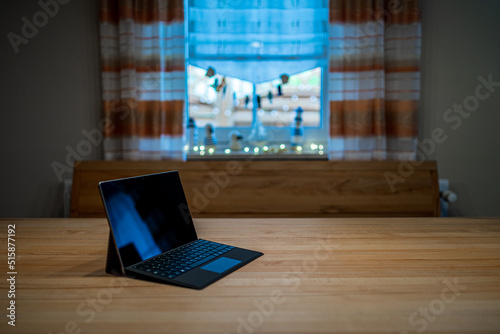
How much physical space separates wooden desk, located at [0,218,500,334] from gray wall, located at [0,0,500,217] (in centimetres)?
173

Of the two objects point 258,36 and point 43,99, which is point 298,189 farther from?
point 43,99

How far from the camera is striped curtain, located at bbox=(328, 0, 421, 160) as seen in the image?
2605 millimetres

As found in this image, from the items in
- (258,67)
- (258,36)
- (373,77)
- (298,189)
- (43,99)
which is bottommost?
(298,189)

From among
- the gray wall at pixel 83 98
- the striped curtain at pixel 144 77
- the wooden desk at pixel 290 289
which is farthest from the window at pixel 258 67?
the wooden desk at pixel 290 289

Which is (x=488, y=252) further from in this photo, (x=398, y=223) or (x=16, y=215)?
(x=16, y=215)

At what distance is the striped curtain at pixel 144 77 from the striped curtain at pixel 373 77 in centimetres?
107

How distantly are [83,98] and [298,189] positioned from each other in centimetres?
167

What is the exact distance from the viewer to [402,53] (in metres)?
2.63

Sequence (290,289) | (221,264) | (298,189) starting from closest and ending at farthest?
(290,289)
(221,264)
(298,189)

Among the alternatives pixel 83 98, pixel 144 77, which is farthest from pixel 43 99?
pixel 144 77

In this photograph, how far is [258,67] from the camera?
2783 mm

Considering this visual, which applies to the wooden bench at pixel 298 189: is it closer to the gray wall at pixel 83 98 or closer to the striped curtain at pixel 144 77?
the striped curtain at pixel 144 77

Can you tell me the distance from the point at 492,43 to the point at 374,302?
270 centimetres

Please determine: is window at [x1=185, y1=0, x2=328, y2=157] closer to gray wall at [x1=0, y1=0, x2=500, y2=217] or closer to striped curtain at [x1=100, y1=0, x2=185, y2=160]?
striped curtain at [x1=100, y1=0, x2=185, y2=160]
